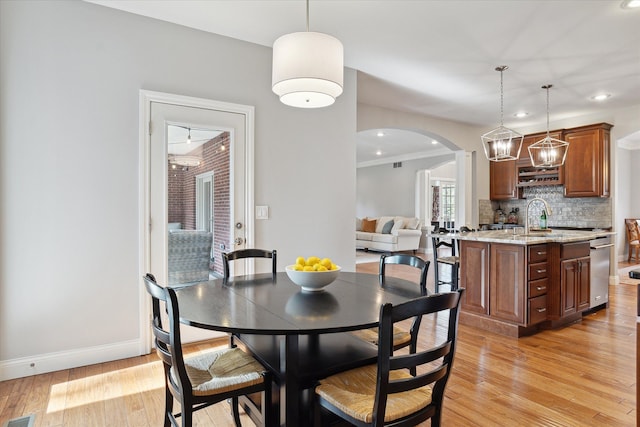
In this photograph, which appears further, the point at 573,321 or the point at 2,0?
the point at 573,321

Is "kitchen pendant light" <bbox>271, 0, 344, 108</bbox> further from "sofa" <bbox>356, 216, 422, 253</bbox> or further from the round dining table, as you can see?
"sofa" <bbox>356, 216, 422, 253</bbox>

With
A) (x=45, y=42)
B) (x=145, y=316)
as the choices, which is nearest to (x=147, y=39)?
(x=45, y=42)

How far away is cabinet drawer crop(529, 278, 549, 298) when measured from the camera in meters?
3.51

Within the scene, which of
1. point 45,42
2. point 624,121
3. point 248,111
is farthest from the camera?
point 624,121

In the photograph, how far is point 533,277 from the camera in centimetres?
354

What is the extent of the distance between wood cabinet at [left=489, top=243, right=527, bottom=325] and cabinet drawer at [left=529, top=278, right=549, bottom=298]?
0.32 ft

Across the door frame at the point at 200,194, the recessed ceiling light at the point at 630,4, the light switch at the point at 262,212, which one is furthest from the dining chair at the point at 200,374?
the recessed ceiling light at the point at 630,4

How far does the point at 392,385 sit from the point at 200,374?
0.87m

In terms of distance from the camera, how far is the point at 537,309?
3.56 meters

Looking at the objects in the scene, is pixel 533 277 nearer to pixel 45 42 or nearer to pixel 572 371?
pixel 572 371

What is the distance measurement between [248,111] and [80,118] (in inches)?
52.8

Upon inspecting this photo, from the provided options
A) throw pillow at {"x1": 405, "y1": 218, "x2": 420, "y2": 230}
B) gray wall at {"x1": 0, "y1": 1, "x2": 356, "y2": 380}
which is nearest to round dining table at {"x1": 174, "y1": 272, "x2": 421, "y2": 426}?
gray wall at {"x1": 0, "y1": 1, "x2": 356, "y2": 380}

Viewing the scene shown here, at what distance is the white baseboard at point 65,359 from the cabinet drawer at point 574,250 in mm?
4005

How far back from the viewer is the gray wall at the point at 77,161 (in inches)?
102
